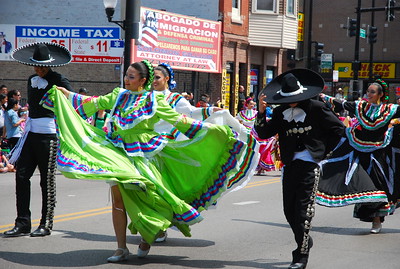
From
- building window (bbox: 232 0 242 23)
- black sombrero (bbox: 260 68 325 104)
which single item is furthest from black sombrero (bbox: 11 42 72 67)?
building window (bbox: 232 0 242 23)

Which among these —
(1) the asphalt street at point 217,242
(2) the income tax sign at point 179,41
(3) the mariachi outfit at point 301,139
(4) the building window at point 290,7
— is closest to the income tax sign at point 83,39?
(2) the income tax sign at point 179,41

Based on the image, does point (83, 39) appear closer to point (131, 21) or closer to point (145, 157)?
point (131, 21)

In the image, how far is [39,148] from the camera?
803cm

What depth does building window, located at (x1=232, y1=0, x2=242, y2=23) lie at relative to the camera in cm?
3158

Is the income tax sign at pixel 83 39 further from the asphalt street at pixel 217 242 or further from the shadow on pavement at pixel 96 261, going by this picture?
the shadow on pavement at pixel 96 261

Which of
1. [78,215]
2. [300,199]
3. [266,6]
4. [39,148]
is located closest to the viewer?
[300,199]

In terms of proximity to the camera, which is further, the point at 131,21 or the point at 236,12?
the point at 236,12

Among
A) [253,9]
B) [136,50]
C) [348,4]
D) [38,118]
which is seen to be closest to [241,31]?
[253,9]

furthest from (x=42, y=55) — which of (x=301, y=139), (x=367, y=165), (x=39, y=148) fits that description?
(x=367, y=165)

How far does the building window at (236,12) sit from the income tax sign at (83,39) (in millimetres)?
7837

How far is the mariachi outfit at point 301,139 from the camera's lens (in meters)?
6.85

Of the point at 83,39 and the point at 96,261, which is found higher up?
the point at 83,39

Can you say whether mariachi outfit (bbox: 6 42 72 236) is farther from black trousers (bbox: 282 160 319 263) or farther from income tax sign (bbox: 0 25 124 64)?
income tax sign (bbox: 0 25 124 64)

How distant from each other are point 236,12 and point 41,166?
973 inches
